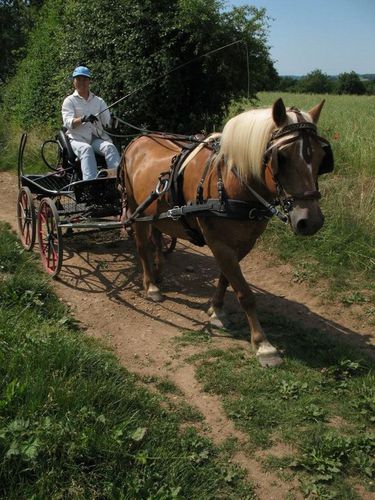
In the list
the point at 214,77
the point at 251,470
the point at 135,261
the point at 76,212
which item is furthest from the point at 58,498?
the point at 214,77

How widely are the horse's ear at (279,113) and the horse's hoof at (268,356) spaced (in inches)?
71.3

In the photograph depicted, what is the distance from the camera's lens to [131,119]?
31.4 ft

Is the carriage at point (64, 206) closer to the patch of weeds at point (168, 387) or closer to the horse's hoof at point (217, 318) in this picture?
the horse's hoof at point (217, 318)

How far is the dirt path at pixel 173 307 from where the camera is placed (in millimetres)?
3748

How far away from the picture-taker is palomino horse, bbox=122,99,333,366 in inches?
132

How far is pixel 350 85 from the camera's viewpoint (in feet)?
242

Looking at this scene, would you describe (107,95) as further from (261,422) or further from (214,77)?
(261,422)

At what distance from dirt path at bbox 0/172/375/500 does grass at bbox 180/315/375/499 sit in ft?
0.40

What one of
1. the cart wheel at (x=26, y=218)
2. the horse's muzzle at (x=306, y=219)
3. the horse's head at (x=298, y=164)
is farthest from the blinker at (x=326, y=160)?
the cart wheel at (x=26, y=218)

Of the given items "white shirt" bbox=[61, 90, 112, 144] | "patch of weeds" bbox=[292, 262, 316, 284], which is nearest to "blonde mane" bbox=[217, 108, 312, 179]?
"patch of weeds" bbox=[292, 262, 316, 284]

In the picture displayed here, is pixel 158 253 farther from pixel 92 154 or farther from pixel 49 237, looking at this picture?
pixel 92 154

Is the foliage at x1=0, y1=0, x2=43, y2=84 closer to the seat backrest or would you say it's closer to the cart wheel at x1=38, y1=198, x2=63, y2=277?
the seat backrest

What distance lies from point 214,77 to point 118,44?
1.86 m

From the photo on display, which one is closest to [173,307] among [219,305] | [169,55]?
[219,305]
